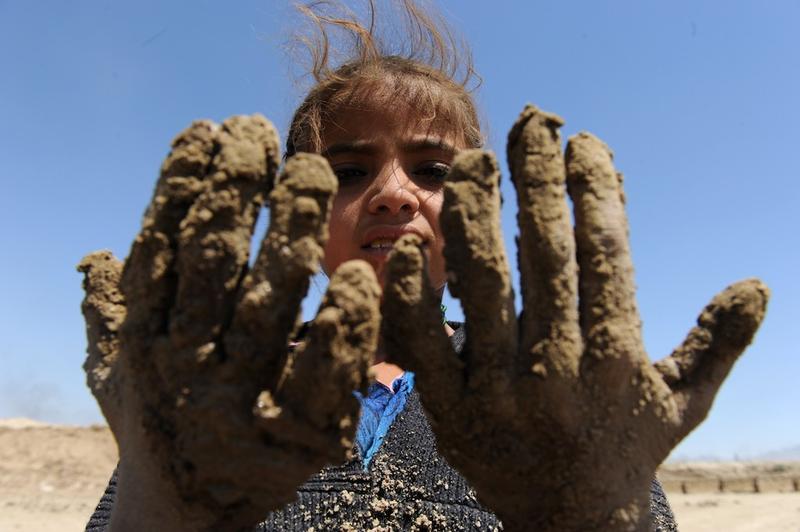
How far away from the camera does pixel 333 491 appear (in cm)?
186

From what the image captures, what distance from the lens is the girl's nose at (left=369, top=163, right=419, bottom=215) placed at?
Answer: 2.20 m

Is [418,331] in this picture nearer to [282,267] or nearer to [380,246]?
[282,267]

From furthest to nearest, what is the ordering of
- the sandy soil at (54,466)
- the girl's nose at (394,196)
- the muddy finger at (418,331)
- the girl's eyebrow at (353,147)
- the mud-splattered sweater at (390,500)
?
the sandy soil at (54,466), the girl's eyebrow at (353,147), the girl's nose at (394,196), the mud-splattered sweater at (390,500), the muddy finger at (418,331)

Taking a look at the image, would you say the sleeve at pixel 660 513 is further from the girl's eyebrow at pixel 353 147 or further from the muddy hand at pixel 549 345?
the girl's eyebrow at pixel 353 147

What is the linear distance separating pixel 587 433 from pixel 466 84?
239 centimetres

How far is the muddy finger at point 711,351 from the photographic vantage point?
1.27 meters

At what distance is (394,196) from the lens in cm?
219

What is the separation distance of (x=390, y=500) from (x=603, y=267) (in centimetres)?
102

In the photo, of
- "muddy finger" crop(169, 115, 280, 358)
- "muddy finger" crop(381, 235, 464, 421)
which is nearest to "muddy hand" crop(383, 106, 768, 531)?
"muddy finger" crop(381, 235, 464, 421)

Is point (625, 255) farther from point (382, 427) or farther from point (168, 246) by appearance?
point (382, 427)

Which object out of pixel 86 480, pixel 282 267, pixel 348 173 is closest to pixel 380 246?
pixel 348 173

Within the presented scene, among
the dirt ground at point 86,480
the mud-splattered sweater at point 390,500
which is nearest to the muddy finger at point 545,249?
the mud-splattered sweater at point 390,500

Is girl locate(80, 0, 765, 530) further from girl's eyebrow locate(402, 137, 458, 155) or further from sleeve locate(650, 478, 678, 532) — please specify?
girl's eyebrow locate(402, 137, 458, 155)

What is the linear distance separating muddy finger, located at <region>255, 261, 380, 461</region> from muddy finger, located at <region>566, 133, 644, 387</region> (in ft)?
1.41
